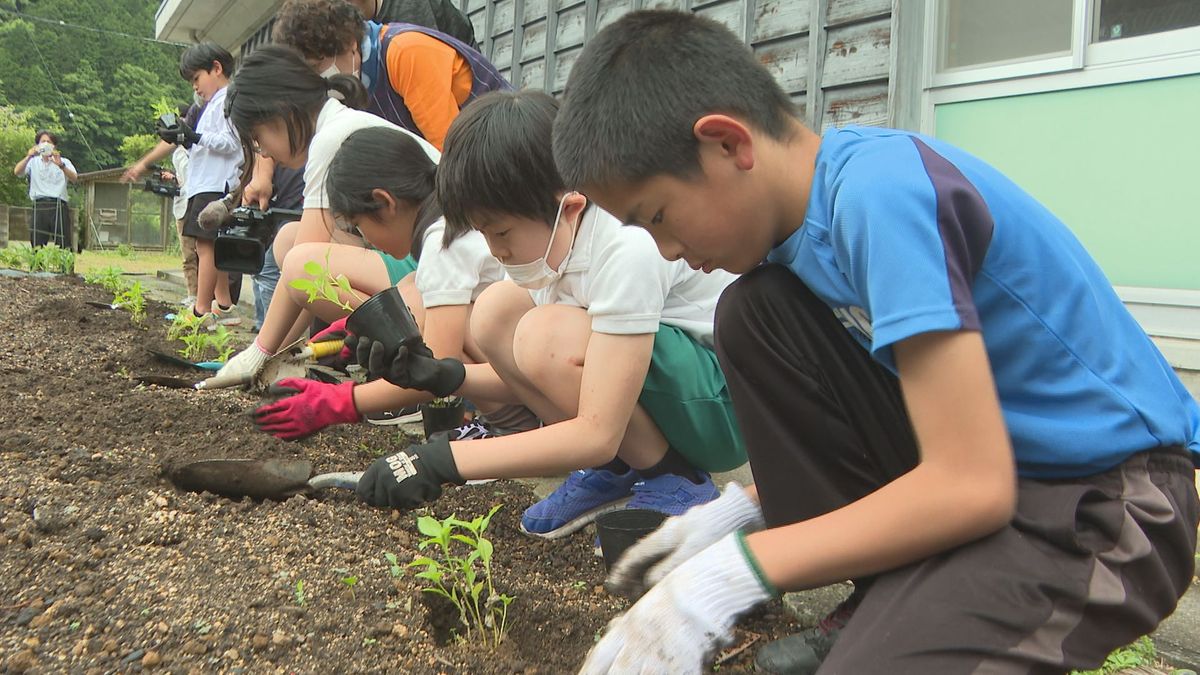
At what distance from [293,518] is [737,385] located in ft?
3.46

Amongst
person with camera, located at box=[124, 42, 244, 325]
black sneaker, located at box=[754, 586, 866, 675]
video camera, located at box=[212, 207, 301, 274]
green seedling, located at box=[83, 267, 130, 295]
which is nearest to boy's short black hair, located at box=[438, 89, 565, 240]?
black sneaker, located at box=[754, 586, 866, 675]

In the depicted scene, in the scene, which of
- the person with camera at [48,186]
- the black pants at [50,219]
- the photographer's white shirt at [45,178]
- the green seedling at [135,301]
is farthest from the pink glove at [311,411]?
the black pants at [50,219]

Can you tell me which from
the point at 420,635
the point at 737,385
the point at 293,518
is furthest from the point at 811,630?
the point at 293,518

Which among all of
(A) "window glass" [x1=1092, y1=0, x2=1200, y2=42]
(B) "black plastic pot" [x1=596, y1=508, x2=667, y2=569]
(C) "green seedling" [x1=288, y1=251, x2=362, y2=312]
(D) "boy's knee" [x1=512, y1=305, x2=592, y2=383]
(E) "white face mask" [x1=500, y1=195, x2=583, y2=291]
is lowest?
(B) "black plastic pot" [x1=596, y1=508, x2=667, y2=569]

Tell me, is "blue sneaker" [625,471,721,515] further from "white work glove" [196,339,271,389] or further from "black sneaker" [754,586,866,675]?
"white work glove" [196,339,271,389]

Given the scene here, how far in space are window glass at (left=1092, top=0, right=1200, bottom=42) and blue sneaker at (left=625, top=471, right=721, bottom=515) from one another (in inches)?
80.6

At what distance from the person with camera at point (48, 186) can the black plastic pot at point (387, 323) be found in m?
13.1

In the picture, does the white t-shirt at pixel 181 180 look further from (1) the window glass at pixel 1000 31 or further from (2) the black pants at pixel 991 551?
(2) the black pants at pixel 991 551

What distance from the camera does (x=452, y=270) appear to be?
8.25 feet

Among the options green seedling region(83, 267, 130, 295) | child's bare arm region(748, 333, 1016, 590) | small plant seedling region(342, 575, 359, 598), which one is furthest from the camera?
green seedling region(83, 267, 130, 295)

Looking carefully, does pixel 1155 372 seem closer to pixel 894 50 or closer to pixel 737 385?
pixel 737 385

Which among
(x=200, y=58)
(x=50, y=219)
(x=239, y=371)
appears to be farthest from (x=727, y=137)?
(x=50, y=219)

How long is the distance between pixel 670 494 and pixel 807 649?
0.66 meters

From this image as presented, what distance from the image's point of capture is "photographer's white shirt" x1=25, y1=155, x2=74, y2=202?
42.7ft
